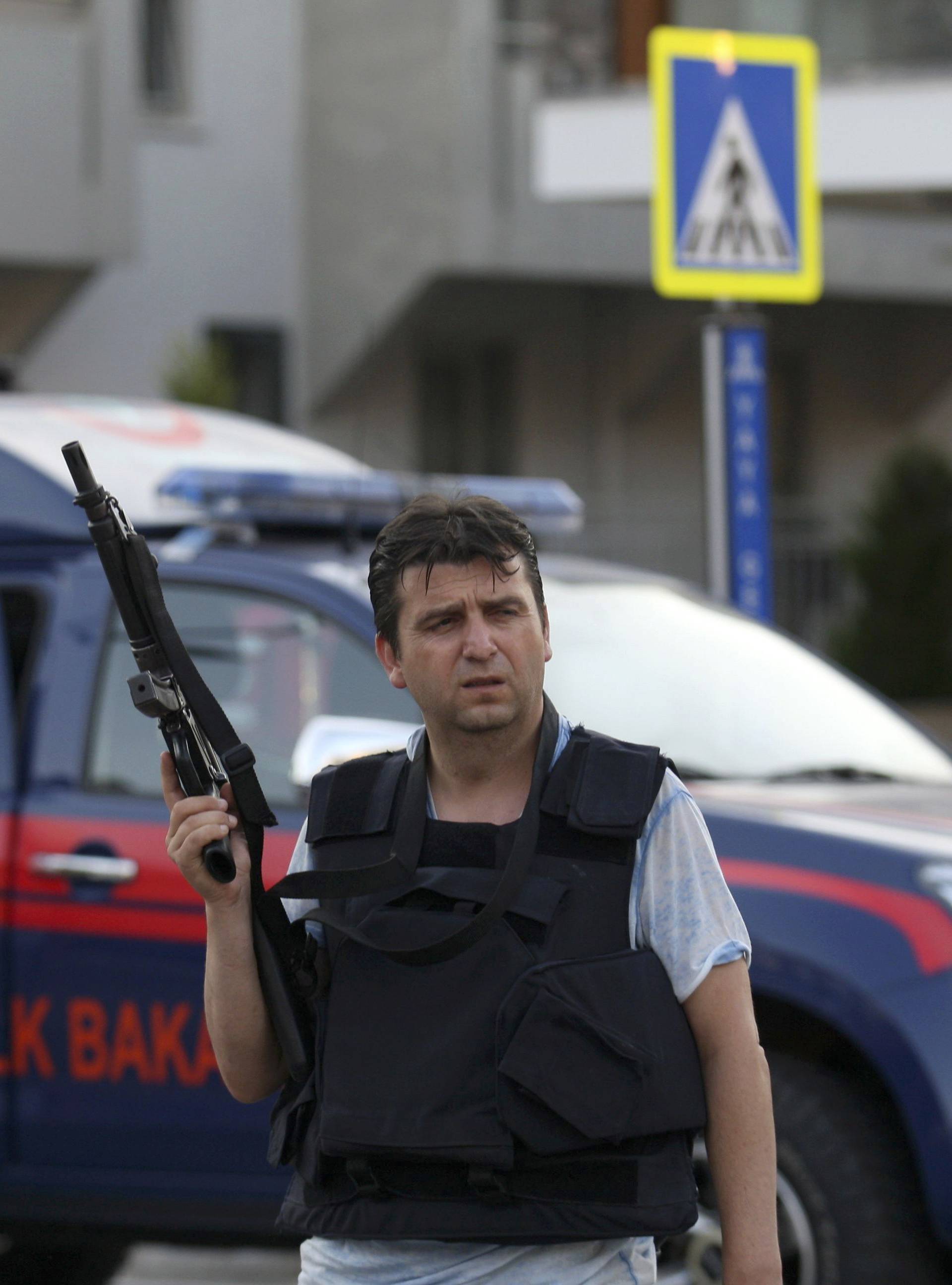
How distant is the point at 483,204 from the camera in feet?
48.9

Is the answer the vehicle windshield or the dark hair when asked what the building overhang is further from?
the dark hair

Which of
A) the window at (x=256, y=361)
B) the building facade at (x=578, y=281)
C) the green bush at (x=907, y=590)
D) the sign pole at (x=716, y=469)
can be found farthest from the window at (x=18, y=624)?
the green bush at (x=907, y=590)

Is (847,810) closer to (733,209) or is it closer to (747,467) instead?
(747,467)

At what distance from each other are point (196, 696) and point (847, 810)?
2.21 metres

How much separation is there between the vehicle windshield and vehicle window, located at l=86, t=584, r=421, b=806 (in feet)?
1.38

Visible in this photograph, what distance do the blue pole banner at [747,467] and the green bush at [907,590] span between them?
9.77m

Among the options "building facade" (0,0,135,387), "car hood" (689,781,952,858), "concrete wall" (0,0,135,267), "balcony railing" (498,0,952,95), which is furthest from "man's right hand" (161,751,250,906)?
"balcony railing" (498,0,952,95)

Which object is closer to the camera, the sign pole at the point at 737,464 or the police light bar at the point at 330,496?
the police light bar at the point at 330,496

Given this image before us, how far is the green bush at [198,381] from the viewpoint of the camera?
14250 millimetres

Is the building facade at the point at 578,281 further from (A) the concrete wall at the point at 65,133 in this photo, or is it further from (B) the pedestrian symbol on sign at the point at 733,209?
(B) the pedestrian symbol on sign at the point at 733,209

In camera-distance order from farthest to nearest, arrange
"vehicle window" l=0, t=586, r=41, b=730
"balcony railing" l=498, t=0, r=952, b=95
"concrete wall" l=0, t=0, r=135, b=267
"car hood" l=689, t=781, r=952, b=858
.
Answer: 1. "balcony railing" l=498, t=0, r=952, b=95
2. "concrete wall" l=0, t=0, r=135, b=267
3. "vehicle window" l=0, t=586, r=41, b=730
4. "car hood" l=689, t=781, r=952, b=858

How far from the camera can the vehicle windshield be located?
459 centimetres

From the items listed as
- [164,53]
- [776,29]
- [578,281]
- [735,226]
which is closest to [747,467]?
[735,226]

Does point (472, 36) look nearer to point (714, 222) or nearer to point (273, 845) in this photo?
point (714, 222)
